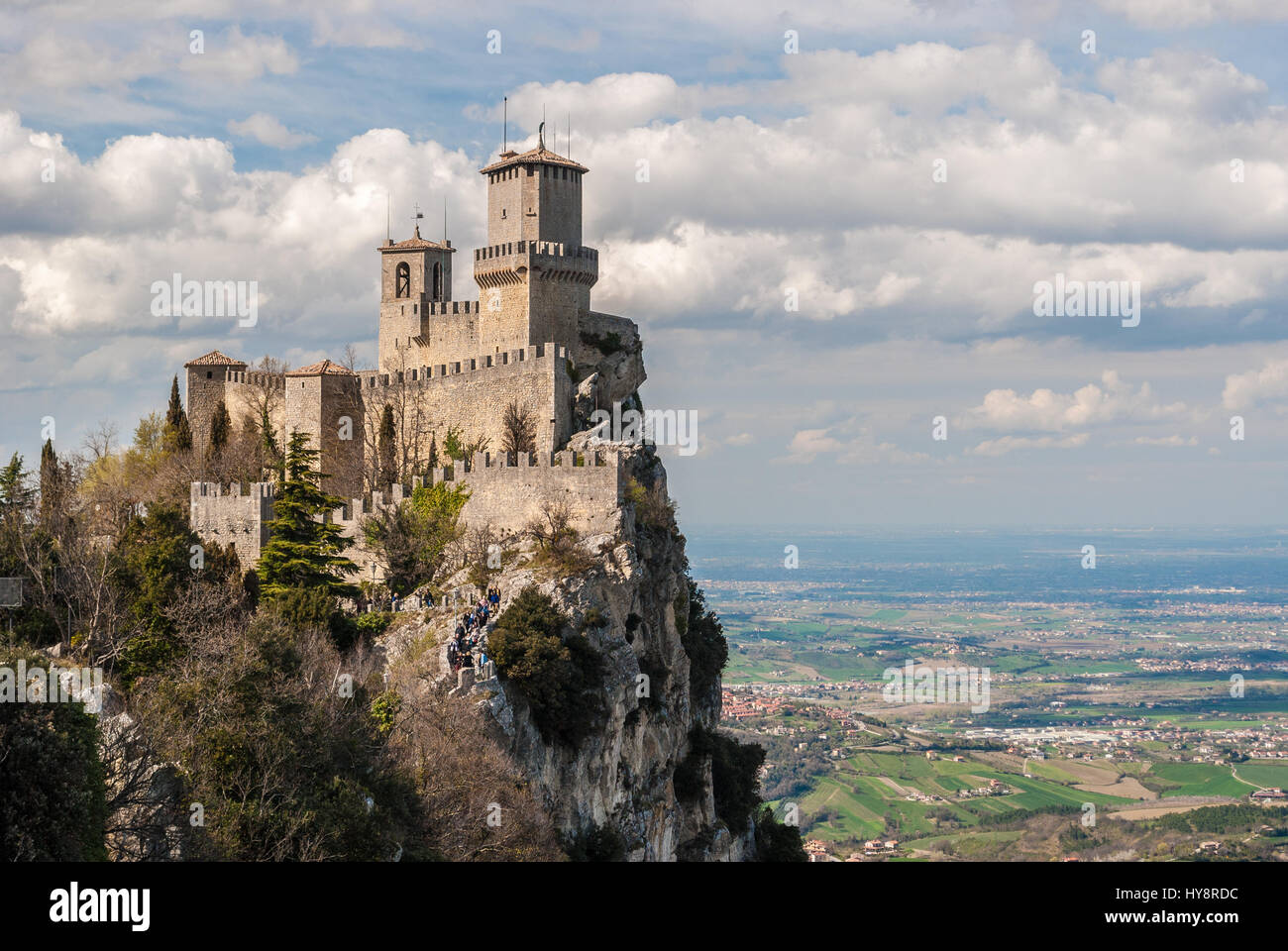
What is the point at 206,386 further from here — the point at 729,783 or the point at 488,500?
the point at 729,783

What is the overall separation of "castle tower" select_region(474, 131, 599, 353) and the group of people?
15.7 metres

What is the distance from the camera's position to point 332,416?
153 feet

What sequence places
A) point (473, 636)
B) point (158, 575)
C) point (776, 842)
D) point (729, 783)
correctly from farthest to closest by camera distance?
point (776, 842) < point (729, 783) < point (158, 575) < point (473, 636)

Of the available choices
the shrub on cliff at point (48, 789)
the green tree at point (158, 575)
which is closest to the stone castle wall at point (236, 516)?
the green tree at point (158, 575)

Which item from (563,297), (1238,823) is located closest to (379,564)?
(563,297)

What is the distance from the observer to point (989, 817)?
8075cm

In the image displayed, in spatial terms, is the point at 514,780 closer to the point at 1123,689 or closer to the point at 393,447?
the point at 393,447

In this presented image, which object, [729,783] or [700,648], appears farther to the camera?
[700,648]

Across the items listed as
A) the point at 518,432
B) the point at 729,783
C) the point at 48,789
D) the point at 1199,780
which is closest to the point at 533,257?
the point at 518,432

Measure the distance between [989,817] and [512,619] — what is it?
5784 centimetres

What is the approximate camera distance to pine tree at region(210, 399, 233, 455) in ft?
164

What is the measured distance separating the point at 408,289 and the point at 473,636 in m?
23.1

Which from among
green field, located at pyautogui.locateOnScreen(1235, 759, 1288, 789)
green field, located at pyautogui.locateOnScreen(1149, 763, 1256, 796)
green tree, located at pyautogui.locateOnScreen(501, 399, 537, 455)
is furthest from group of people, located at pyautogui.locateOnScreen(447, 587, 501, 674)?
green field, located at pyautogui.locateOnScreen(1235, 759, 1288, 789)

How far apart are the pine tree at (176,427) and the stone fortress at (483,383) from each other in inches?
17.5
